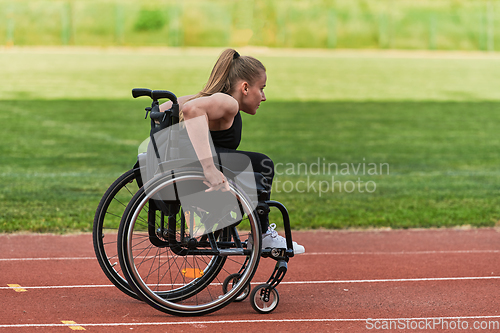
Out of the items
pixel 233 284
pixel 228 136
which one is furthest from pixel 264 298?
pixel 228 136

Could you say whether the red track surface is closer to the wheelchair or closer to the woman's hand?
the wheelchair

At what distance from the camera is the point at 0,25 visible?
44250mm

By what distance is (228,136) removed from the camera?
3811 mm

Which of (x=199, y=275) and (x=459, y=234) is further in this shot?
(x=459, y=234)

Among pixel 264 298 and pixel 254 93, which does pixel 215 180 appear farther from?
pixel 264 298

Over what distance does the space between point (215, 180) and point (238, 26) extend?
45612 millimetres

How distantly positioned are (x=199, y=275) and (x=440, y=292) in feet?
5.60

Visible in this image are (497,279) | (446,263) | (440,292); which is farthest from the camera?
(446,263)

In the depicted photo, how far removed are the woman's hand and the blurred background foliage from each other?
141 feet

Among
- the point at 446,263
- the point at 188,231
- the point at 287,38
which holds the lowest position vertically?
the point at 287,38

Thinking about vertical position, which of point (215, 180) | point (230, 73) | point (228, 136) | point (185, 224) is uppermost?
point (230, 73)

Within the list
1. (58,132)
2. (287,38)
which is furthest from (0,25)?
(58,132)

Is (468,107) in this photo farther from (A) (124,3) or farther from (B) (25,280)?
(A) (124,3)

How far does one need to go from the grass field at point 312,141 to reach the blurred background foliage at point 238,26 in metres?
17.5
